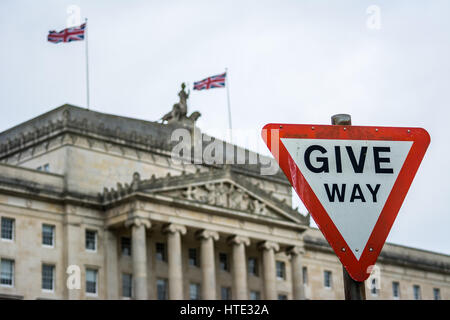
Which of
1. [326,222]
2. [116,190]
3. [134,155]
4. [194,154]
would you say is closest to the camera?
[326,222]

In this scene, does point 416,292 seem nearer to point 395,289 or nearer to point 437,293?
point 395,289

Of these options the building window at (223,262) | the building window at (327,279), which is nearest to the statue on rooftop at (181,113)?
the building window at (223,262)

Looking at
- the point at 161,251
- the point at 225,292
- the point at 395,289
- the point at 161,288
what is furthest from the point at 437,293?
the point at 161,288

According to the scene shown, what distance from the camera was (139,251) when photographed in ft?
258

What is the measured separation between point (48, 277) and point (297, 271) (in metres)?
24.4

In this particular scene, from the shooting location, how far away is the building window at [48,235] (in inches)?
3095

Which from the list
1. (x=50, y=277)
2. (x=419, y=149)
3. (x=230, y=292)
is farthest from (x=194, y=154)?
(x=419, y=149)

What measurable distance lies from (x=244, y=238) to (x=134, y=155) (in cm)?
1215

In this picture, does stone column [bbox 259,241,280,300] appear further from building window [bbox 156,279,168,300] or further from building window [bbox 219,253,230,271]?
building window [bbox 156,279,168,300]

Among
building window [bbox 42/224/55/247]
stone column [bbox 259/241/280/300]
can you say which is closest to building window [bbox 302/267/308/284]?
stone column [bbox 259/241/280/300]

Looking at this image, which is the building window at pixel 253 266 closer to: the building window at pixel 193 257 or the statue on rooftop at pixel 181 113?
the building window at pixel 193 257

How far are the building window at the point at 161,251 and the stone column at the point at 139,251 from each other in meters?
4.43

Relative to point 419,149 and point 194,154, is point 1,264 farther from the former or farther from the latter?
point 419,149

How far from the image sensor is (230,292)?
8800 centimetres
